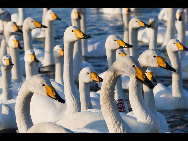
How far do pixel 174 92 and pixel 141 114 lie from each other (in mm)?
4074

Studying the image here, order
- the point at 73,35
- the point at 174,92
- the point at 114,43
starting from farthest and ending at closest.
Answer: the point at 174,92, the point at 114,43, the point at 73,35

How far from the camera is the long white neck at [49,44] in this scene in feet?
50.9

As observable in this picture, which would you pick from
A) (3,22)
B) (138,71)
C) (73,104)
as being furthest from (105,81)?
(3,22)

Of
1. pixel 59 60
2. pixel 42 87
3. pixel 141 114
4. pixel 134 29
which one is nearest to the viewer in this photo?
pixel 42 87

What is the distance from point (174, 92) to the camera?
1161 cm

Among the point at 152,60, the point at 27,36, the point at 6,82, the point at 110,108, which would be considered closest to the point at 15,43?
the point at 27,36

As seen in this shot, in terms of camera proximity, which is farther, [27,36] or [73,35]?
[27,36]

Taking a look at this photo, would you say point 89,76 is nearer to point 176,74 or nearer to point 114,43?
point 114,43

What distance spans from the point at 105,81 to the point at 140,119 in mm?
1083

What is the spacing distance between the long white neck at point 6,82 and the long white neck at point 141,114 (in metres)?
4.26

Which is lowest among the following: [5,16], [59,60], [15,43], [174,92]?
[174,92]

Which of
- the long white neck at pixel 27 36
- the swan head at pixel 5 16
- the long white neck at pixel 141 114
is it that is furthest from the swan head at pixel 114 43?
the swan head at pixel 5 16
